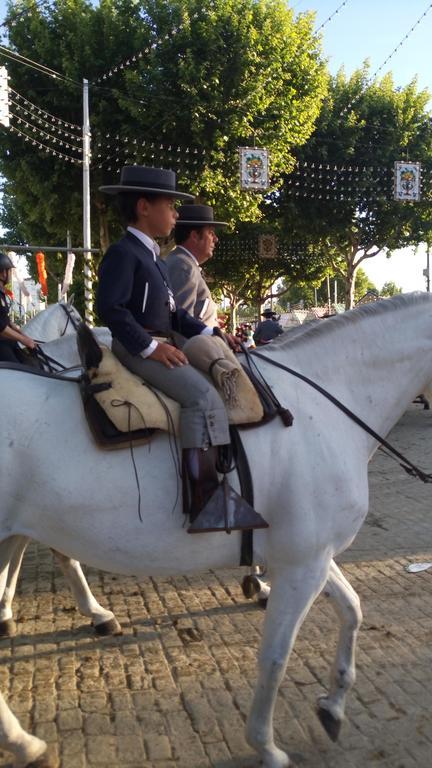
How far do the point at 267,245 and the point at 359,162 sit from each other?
259 inches

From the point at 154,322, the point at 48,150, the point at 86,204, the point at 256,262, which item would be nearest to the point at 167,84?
the point at 48,150

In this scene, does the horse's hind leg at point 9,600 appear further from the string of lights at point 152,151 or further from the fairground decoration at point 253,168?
the string of lights at point 152,151

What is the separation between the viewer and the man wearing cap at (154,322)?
9.31 ft

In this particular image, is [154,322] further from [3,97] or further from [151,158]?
[151,158]

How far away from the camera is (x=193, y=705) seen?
3.71 meters

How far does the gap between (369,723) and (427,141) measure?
92.4 ft

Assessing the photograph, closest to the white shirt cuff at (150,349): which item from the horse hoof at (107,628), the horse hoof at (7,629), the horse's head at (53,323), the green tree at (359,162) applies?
the horse hoof at (107,628)

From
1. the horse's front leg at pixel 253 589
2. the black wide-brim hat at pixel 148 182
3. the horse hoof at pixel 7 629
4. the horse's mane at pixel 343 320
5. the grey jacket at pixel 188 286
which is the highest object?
the black wide-brim hat at pixel 148 182

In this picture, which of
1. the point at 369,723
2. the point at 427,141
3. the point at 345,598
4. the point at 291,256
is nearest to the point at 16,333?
the point at 345,598

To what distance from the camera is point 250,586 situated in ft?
16.8

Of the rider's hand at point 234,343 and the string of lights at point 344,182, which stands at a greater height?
the string of lights at point 344,182

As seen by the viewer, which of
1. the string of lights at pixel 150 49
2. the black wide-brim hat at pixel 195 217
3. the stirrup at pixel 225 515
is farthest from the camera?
the string of lights at pixel 150 49

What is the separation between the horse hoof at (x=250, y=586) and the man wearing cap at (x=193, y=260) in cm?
206

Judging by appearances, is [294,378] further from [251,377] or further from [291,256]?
[291,256]
